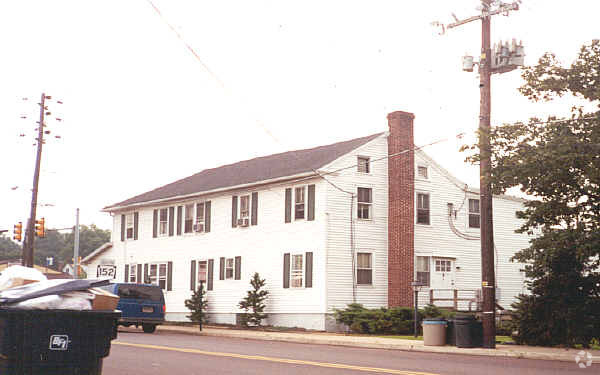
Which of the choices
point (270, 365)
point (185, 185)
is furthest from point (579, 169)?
point (185, 185)

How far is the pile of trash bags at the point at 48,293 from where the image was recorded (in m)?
7.22

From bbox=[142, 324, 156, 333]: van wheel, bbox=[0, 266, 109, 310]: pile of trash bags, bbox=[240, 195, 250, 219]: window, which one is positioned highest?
bbox=[240, 195, 250, 219]: window

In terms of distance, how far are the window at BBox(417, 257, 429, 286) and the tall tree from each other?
10231 mm

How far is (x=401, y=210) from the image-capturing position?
32.5 metres

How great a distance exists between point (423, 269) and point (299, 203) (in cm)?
609

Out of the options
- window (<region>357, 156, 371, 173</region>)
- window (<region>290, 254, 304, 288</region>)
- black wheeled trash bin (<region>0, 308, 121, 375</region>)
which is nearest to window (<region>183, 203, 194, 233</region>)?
window (<region>290, 254, 304, 288</region>)

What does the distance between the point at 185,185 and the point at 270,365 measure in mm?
29158

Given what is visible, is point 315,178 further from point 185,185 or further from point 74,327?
point 74,327

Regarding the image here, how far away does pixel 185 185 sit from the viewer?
42375mm

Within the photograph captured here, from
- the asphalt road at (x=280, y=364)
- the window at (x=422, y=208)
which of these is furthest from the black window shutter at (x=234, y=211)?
the asphalt road at (x=280, y=364)

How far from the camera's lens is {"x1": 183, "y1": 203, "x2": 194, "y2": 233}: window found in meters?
39.1

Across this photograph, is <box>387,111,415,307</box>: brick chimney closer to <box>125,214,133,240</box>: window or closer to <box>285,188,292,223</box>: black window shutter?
<box>285,188,292,223</box>: black window shutter

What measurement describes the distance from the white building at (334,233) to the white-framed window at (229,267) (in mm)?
54

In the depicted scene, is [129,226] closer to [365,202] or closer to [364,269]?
[365,202]
